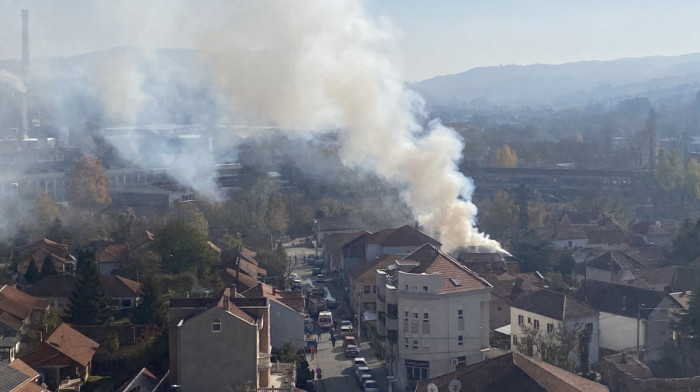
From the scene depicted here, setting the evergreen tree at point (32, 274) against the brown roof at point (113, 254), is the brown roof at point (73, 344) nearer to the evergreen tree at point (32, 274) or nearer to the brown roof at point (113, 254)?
the evergreen tree at point (32, 274)

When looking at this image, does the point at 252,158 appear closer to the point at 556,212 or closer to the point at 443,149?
the point at 556,212

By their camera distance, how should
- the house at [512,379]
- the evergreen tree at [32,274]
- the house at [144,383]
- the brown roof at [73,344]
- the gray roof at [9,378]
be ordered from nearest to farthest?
the house at [512,379] → the gray roof at [9,378] → the house at [144,383] → the brown roof at [73,344] → the evergreen tree at [32,274]

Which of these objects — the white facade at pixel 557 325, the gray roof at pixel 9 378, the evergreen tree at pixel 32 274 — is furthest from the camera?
the evergreen tree at pixel 32 274

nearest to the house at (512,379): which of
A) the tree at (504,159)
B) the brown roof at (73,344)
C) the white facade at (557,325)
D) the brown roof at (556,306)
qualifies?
the white facade at (557,325)

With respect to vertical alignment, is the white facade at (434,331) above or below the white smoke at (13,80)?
below

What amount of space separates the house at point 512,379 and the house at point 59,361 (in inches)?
253

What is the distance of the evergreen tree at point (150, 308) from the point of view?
2116 cm

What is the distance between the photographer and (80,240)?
31.6m

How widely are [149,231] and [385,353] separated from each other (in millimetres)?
12703

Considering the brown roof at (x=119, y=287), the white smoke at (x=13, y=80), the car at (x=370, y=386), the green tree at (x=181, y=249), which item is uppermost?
the white smoke at (x=13, y=80)

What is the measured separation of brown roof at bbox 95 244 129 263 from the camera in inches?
1105

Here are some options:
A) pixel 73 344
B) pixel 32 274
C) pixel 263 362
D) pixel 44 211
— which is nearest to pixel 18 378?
pixel 73 344

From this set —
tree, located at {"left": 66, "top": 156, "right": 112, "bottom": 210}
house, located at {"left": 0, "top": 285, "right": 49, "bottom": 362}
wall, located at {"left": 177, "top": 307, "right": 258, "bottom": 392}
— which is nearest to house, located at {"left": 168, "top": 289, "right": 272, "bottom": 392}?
wall, located at {"left": 177, "top": 307, "right": 258, "bottom": 392}

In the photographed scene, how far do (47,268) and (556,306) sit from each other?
41.9 feet
